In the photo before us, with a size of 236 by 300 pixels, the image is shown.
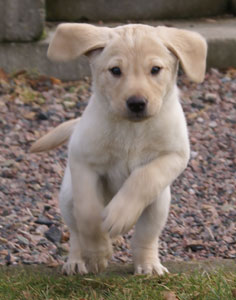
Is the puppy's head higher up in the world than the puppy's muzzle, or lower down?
higher up

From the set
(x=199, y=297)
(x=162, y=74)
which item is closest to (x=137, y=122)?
(x=162, y=74)

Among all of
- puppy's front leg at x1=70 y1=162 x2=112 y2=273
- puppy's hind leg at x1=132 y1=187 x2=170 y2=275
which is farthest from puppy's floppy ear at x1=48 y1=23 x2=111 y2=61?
puppy's hind leg at x1=132 y1=187 x2=170 y2=275

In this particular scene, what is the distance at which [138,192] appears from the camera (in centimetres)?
345

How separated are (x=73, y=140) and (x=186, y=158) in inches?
22.0

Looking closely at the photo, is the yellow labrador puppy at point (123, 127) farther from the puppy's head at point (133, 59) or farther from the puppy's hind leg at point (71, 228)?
the puppy's hind leg at point (71, 228)

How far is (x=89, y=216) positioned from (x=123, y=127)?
0.45m

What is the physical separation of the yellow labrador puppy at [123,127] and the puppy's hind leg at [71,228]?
0.27 m

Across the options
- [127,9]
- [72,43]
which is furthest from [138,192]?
[127,9]

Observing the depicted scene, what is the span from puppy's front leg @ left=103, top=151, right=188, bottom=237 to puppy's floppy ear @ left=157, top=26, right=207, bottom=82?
0.41 meters

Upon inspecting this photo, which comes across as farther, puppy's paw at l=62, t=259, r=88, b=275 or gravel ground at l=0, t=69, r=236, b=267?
gravel ground at l=0, t=69, r=236, b=267

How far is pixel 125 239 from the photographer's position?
4.72m

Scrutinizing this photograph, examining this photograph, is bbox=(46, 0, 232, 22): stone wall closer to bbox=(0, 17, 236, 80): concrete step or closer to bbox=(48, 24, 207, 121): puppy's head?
bbox=(0, 17, 236, 80): concrete step

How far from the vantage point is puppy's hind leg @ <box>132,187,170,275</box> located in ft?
12.6

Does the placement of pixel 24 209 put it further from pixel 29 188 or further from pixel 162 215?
pixel 162 215
